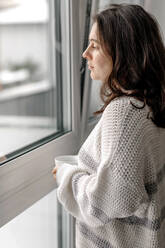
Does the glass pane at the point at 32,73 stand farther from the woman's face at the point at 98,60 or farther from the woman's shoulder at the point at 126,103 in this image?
the woman's shoulder at the point at 126,103

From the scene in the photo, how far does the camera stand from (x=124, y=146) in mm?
1056

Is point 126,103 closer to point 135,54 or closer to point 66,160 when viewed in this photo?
point 135,54

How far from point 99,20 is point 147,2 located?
910 millimetres

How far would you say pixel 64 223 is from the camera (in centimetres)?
184

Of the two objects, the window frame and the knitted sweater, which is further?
the window frame

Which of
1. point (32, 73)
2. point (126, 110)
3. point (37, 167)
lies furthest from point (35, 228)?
point (126, 110)

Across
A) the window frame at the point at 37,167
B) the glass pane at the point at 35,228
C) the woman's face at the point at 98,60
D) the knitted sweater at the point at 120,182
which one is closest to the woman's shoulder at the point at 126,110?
the knitted sweater at the point at 120,182

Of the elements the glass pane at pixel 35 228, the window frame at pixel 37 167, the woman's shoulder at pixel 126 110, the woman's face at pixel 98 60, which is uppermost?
the woman's face at pixel 98 60

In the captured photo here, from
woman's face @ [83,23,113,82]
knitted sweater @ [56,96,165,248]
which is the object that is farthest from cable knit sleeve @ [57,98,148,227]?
woman's face @ [83,23,113,82]

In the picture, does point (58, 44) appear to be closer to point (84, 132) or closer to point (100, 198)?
point (84, 132)

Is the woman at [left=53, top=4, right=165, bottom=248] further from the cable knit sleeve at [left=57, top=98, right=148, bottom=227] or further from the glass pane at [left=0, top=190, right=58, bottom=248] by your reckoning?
the glass pane at [left=0, top=190, right=58, bottom=248]

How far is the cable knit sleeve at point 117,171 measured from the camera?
3.47 ft

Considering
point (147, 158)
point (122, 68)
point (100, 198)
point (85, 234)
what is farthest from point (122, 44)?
point (85, 234)

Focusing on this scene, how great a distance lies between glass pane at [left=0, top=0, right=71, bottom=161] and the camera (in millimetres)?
1258
